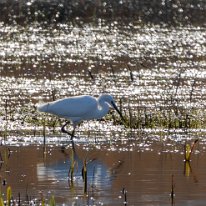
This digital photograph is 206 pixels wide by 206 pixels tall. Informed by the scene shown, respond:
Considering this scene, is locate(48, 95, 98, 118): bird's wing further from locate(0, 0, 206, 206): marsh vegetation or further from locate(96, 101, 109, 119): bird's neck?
locate(0, 0, 206, 206): marsh vegetation

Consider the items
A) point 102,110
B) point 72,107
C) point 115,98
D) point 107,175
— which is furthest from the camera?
point 115,98

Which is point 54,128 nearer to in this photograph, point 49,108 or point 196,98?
point 49,108

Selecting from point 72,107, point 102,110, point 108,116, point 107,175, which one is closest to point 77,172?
point 107,175

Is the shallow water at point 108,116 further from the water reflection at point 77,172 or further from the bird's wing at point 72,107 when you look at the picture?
the bird's wing at point 72,107

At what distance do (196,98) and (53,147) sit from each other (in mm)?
4836

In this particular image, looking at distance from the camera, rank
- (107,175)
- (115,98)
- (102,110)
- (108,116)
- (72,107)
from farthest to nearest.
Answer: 1. (115,98)
2. (108,116)
3. (102,110)
4. (72,107)
5. (107,175)

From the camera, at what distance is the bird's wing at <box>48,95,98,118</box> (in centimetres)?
1259

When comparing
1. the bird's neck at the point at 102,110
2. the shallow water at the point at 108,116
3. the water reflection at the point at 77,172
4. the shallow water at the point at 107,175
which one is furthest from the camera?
the bird's neck at the point at 102,110

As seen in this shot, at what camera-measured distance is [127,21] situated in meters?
29.4

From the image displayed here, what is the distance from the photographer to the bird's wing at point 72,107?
1259 centimetres

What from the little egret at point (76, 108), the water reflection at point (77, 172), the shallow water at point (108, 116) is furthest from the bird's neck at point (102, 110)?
the water reflection at point (77, 172)

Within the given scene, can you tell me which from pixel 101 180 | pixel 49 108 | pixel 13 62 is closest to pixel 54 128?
pixel 49 108

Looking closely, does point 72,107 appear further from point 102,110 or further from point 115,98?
point 115,98

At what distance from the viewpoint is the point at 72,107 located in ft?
41.5
